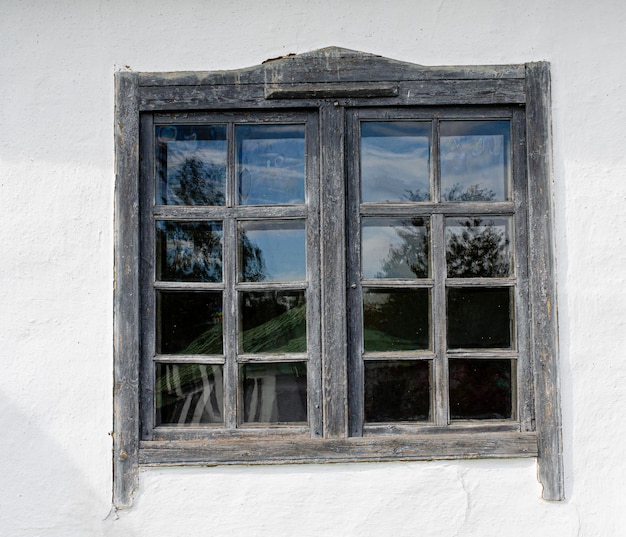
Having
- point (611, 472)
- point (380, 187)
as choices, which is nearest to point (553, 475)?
point (611, 472)

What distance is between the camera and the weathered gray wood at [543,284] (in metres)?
1.93

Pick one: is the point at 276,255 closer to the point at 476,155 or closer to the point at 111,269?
the point at 111,269

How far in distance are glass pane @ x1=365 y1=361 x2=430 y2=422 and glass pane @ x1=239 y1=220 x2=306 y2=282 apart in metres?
0.50

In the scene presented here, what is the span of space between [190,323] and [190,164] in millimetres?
647

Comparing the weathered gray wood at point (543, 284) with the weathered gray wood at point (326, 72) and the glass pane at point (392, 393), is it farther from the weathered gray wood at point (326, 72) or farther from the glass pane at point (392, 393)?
the glass pane at point (392, 393)

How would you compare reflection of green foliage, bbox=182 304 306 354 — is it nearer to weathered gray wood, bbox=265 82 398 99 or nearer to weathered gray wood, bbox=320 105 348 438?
weathered gray wood, bbox=320 105 348 438

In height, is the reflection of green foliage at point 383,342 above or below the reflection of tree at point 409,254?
below

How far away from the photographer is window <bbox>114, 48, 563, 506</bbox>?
1.95 meters

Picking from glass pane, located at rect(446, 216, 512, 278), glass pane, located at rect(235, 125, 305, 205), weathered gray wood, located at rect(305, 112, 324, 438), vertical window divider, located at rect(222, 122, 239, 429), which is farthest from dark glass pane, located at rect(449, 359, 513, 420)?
glass pane, located at rect(235, 125, 305, 205)

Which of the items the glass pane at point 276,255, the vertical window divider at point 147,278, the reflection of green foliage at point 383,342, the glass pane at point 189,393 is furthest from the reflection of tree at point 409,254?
the vertical window divider at point 147,278

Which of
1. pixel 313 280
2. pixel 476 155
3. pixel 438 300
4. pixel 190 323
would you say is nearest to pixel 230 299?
pixel 190 323

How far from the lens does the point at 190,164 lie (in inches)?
80.3

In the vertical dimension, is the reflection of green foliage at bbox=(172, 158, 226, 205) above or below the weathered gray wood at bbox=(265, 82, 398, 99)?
below

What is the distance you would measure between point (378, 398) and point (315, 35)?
1.46m
